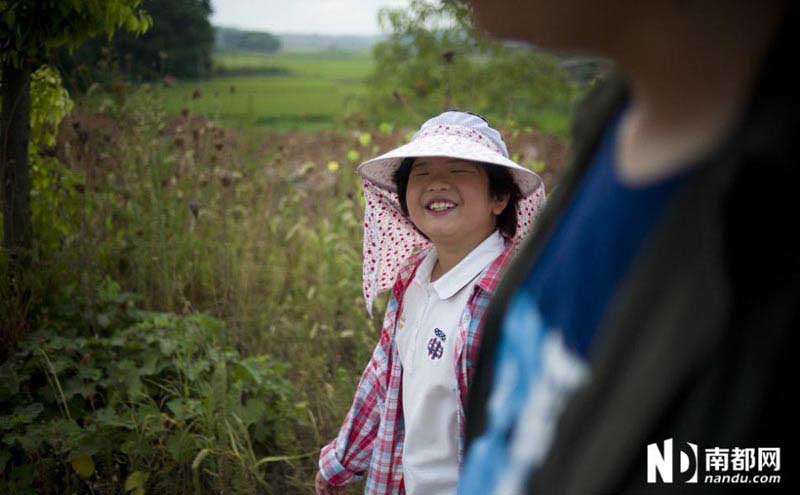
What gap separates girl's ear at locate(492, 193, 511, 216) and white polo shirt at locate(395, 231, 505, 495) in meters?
0.09

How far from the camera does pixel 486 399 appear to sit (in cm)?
69


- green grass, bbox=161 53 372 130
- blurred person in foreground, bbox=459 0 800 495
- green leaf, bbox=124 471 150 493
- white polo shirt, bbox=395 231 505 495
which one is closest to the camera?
blurred person in foreground, bbox=459 0 800 495

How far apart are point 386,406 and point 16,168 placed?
2.23 meters

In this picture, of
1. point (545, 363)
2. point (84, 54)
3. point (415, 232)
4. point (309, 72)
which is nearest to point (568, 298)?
point (545, 363)

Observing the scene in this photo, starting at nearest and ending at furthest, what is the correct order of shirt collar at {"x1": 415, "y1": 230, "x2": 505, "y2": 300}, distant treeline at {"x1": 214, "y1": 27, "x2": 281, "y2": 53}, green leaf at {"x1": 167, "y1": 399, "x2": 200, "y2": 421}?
shirt collar at {"x1": 415, "y1": 230, "x2": 505, "y2": 300} → green leaf at {"x1": 167, "y1": 399, "x2": 200, "y2": 421} → distant treeline at {"x1": 214, "y1": 27, "x2": 281, "y2": 53}

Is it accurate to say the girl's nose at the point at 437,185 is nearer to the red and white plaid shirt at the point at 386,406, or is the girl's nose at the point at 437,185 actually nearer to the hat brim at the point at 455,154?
the hat brim at the point at 455,154

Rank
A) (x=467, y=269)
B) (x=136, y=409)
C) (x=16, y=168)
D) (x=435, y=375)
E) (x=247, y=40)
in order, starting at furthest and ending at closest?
1. (x=247, y=40)
2. (x=16, y=168)
3. (x=136, y=409)
4. (x=467, y=269)
5. (x=435, y=375)

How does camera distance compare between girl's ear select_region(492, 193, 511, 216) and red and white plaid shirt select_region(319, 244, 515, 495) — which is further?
girl's ear select_region(492, 193, 511, 216)

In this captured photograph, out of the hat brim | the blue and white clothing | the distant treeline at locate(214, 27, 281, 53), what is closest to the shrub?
the hat brim

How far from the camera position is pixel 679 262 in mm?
440

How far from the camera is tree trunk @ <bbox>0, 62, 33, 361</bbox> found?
11.1 ft

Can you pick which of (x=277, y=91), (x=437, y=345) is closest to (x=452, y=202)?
(x=437, y=345)

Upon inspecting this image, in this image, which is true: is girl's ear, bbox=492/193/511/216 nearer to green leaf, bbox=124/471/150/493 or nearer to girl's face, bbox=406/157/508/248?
girl's face, bbox=406/157/508/248

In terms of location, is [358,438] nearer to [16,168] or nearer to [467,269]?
[467,269]
